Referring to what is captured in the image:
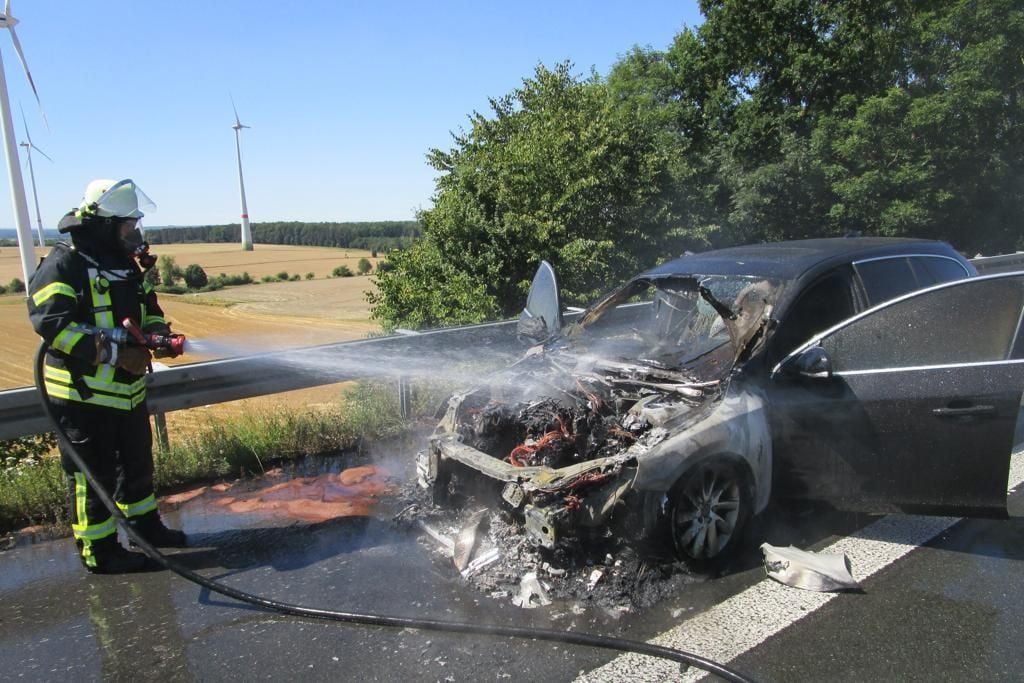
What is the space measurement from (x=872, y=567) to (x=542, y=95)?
1136 centimetres

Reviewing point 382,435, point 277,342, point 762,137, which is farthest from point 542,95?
point 277,342

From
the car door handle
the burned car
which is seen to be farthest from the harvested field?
the car door handle

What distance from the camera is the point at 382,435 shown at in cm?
642

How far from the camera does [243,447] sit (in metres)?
5.74

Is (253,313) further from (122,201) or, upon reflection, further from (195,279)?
(122,201)

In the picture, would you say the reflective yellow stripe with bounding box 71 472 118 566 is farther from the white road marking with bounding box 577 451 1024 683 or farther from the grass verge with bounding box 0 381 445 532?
the white road marking with bounding box 577 451 1024 683

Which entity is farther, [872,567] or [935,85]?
[935,85]

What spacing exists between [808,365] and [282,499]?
3.56 metres

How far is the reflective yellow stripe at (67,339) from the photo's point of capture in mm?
3824

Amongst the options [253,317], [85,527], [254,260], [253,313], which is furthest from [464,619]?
[254,260]

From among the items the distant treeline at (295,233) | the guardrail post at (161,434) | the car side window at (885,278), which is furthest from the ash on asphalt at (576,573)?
the distant treeline at (295,233)

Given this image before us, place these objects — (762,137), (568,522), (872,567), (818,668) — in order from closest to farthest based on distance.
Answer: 1. (818,668)
2. (568,522)
3. (872,567)
4. (762,137)

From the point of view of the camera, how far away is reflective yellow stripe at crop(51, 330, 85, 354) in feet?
12.5

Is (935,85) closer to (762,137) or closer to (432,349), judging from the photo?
(762,137)
